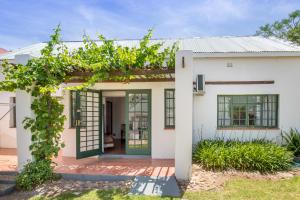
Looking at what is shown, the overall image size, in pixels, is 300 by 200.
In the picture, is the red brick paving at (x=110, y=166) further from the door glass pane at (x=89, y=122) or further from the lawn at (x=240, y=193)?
the lawn at (x=240, y=193)

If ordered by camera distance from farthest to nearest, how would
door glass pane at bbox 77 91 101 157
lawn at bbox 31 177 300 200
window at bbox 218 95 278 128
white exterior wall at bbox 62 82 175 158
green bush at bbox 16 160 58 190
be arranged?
1. window at bbox 218 95 278 128
2. white exterior wall at bbox 62 82 175 158
3. door glass pane at bbox 77 91 101 157
4. green bush at bbox 16 160 58 190
5. lawn at bbox 31 177 300 200

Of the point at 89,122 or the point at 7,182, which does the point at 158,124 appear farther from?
the point at 7,182

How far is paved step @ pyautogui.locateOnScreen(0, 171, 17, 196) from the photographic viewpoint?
18.7 feet

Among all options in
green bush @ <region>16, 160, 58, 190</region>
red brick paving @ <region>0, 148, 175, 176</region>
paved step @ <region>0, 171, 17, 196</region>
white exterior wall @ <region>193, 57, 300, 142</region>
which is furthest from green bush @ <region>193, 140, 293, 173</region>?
paved step @ <region>0, 171, 17, 196</region>

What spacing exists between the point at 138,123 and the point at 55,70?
4.20 metres

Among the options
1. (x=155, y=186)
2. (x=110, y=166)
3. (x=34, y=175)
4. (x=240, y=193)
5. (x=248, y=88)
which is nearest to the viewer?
(x=240, y=193)

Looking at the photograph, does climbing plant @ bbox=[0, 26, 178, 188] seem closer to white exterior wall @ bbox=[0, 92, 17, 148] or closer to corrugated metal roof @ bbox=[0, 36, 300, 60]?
corrugated metal roof @ bbox=[0, 36, 300, 60]

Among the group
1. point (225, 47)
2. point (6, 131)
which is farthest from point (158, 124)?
point (6, 131)

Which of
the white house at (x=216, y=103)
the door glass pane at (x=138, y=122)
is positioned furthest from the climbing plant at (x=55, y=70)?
the door glass pane at (x=138, y=122)

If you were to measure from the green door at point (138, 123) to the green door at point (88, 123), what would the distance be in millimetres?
1215

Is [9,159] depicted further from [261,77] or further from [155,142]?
[261,77]

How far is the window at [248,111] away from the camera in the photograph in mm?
9555

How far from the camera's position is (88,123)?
8.95m

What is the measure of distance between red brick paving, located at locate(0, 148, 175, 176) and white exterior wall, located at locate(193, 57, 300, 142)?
2.35 metres
